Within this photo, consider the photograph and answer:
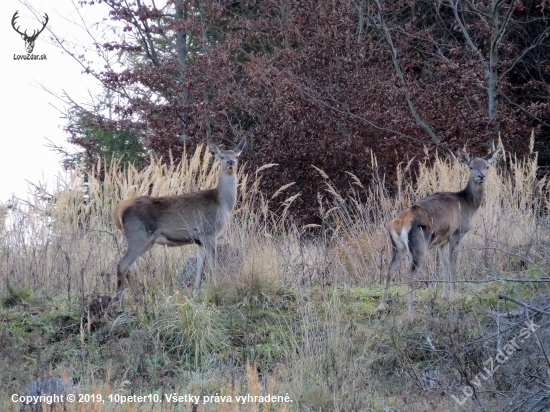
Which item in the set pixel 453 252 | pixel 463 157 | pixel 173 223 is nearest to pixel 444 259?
pixel 453 252

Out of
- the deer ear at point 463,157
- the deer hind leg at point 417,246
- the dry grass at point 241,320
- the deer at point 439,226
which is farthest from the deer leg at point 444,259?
the deer ear at point 463,157

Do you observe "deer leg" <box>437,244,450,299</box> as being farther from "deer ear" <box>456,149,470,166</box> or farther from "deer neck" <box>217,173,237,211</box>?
"deer neck" <box>217,173,237,211</box>

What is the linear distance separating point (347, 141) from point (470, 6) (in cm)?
325

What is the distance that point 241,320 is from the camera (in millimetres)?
8641

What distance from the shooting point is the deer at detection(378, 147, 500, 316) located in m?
9.50

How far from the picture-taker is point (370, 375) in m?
7.51

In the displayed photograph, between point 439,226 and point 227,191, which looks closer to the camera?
point 439,226

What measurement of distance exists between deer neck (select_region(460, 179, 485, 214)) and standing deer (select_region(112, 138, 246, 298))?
289 cm

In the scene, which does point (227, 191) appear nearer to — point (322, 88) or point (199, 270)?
point (199, 270)

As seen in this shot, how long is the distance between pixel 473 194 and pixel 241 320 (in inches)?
153

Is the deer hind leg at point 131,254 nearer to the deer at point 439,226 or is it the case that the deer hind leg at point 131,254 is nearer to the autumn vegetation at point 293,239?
the autumn vegetation at point 293,239

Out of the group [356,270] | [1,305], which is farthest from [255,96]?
[1,305]

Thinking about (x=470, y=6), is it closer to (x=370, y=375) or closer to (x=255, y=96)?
(x=255, y=96)

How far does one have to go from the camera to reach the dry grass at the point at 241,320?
714 cm
